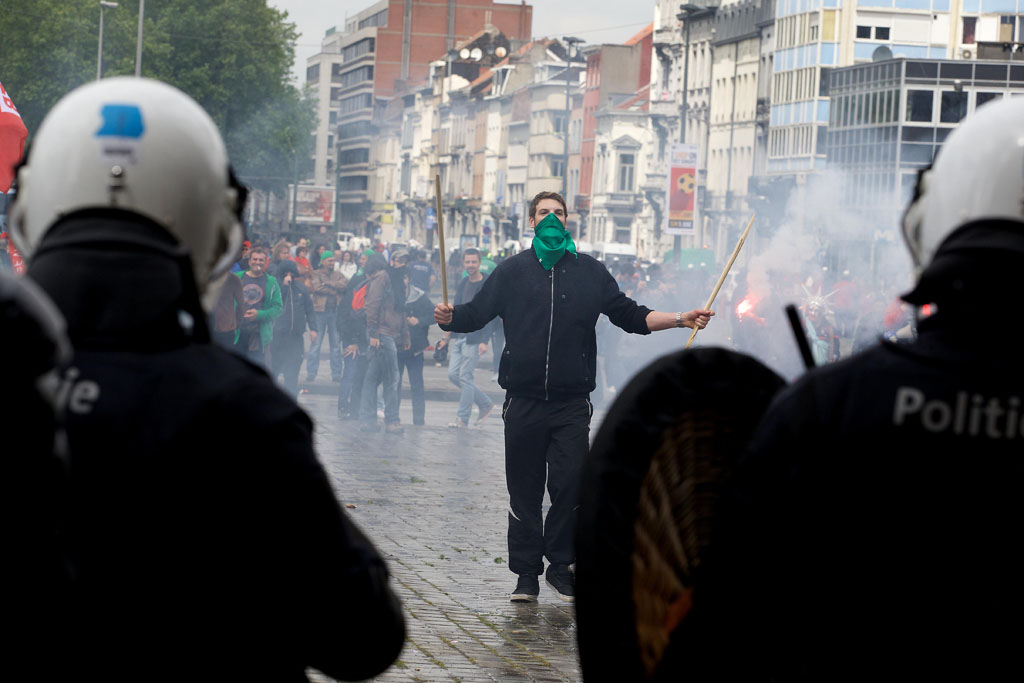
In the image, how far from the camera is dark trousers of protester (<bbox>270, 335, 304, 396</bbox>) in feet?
62.5

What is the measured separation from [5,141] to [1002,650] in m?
9.32

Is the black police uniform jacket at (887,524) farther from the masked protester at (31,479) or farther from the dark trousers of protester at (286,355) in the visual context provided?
the dark trousers of protester at (286,355)

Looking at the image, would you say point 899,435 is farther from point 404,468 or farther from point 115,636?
point 404,468

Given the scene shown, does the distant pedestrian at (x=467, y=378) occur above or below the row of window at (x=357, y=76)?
below

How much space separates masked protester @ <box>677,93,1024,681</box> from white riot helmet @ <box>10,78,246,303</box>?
866 millimetres

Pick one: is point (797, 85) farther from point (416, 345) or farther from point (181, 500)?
point (181, 500)

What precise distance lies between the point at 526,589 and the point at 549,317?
138cm

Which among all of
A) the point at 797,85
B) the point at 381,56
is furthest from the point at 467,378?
the point at 381,56

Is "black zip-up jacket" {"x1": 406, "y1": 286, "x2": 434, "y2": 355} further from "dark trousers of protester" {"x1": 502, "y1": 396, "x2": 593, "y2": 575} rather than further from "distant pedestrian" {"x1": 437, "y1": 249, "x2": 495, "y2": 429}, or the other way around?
"dark trousers of protester" {"x1": 502, "y1": 396, "x2": 593, "y2": 575}

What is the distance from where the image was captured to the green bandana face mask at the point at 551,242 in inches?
353

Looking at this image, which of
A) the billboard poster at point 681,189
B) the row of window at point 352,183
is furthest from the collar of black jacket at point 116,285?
the row of window at point 352,183

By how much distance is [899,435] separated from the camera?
2443 mm

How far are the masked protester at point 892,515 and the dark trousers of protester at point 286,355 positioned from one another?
652 inches

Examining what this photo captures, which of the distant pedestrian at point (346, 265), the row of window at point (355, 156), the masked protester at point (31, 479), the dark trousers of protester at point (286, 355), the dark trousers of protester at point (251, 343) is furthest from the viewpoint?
the row of window at point (355, 156)
